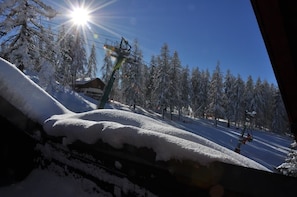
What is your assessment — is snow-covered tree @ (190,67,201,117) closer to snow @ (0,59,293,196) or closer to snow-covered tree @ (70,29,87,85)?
snow-covered tree @ (70,29,87,85)

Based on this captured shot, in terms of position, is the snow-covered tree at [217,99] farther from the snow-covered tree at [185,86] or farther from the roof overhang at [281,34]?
the roof overhang at [281,34]

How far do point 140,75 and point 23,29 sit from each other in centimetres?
3455

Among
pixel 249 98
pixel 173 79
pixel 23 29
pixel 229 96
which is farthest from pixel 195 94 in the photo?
pixel 23 29

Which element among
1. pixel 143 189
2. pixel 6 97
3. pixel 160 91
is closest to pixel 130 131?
pixel 143 189

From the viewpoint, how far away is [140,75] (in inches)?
2026

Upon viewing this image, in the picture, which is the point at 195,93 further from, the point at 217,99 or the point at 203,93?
the point at 217,99

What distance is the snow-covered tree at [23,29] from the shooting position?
16.8 m

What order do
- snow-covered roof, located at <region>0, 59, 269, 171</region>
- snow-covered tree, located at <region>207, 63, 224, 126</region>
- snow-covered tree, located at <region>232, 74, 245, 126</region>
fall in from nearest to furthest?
1. snow-covered roof, located at <region>0, 59, 269, 171</region>
2. snow-covered tree, located at <region>207, 63, 224, 126</region>
3. snow-covered tree, located at <region>232, 74, 245, 126</region>

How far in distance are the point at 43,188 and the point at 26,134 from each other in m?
0.76

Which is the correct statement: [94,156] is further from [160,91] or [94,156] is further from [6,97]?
[160,91]

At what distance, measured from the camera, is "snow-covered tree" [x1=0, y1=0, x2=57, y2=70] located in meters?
16.8

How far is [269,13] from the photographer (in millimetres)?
1860

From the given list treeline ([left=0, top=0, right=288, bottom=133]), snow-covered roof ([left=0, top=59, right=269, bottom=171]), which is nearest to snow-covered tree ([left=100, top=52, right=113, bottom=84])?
treeline ([left=0, top=0, right=288, bottom=133])

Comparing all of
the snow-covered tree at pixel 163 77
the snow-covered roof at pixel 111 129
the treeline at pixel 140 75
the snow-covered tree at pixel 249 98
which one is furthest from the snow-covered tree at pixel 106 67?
the snow-covered roof at pixel 111 129
